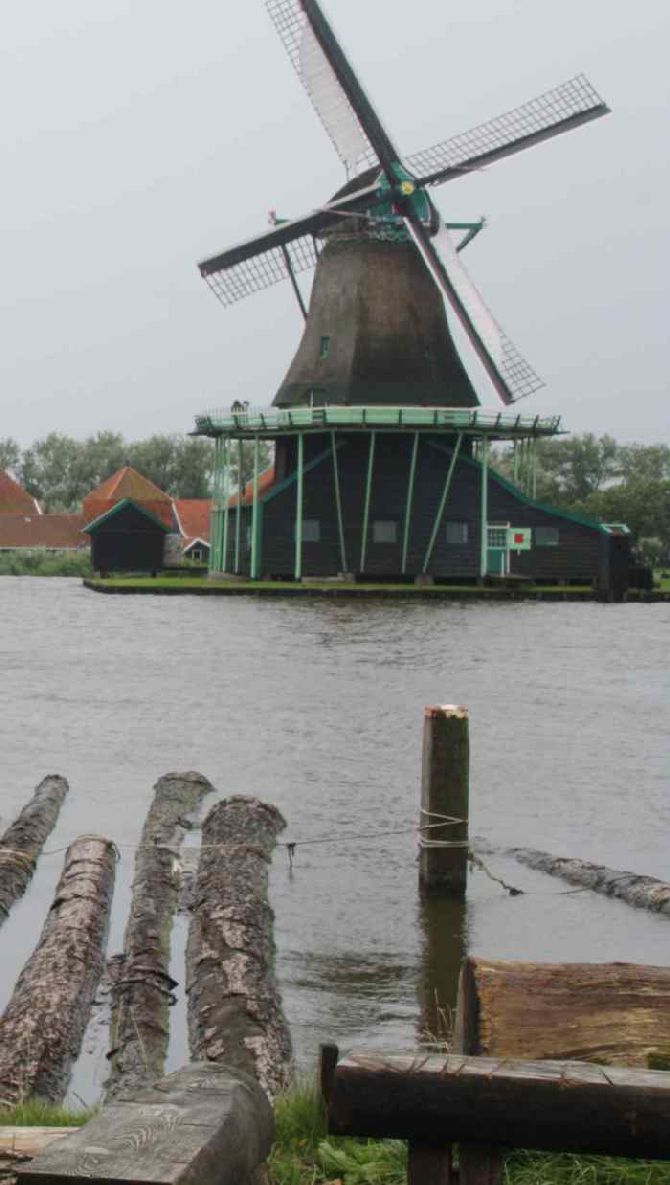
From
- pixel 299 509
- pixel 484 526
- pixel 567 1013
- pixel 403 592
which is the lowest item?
pixel 403 592

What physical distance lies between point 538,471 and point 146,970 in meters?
103

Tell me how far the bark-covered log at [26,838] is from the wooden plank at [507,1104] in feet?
25.2

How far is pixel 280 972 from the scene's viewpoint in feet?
34.6

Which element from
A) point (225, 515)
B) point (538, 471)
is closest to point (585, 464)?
point (538, 471)

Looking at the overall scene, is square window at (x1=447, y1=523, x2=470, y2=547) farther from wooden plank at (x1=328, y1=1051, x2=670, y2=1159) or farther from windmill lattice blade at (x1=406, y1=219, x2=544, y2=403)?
wooden plank at (x1=328, y1=1051, x2=670, y2=1159)

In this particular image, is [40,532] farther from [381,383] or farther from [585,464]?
[381,383]

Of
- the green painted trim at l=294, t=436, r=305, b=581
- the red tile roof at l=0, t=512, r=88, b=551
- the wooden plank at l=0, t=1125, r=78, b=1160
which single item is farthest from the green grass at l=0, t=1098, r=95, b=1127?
the red tile roof at l=0, t=512, r=88, b=551

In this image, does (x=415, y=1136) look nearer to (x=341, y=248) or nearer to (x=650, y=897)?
(x=650, y=897)

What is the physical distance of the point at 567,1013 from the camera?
425cm

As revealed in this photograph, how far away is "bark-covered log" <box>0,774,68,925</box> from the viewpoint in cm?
1180

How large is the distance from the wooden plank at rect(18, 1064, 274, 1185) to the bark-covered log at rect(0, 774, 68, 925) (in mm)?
7551

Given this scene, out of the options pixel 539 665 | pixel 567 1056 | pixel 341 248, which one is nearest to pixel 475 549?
pixel 341 248

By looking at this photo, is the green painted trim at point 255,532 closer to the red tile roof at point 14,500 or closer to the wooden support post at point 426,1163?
the wooden support post at point 426,1163

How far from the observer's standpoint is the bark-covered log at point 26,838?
464 inches
